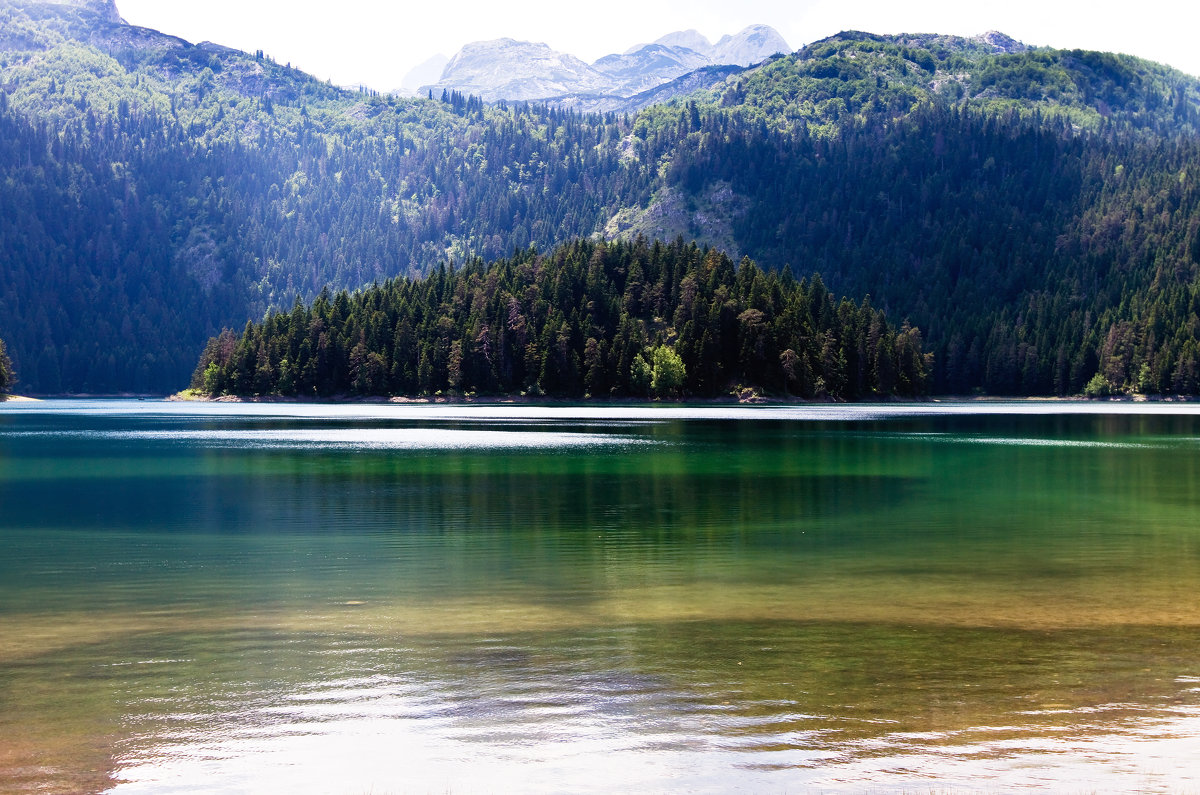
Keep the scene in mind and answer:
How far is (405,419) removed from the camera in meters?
160

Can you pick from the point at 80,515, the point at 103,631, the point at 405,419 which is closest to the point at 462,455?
the point at 80,515

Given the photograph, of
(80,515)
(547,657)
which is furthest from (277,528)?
(547,657)

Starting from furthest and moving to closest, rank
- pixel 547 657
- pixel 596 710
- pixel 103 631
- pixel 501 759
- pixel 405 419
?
pixel 405 419 < pixel 103 631 < pixel 547 657 < pixel 596 710 < pixel 501 759

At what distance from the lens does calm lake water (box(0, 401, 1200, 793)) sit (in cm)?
1576

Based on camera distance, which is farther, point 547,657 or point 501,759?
point 547,657

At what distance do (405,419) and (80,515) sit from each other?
4448 inches

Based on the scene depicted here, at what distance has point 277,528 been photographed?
142 feet

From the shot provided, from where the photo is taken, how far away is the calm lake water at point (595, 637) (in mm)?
15758

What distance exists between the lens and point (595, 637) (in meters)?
24.1

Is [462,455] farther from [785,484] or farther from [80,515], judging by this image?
[80,515]

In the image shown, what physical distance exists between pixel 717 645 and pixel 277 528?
25.0m

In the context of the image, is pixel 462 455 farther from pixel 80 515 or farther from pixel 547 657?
pixel 547 657

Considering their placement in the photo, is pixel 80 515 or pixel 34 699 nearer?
pixel 34 699

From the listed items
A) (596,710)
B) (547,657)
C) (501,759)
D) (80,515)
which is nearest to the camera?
(501,759)
